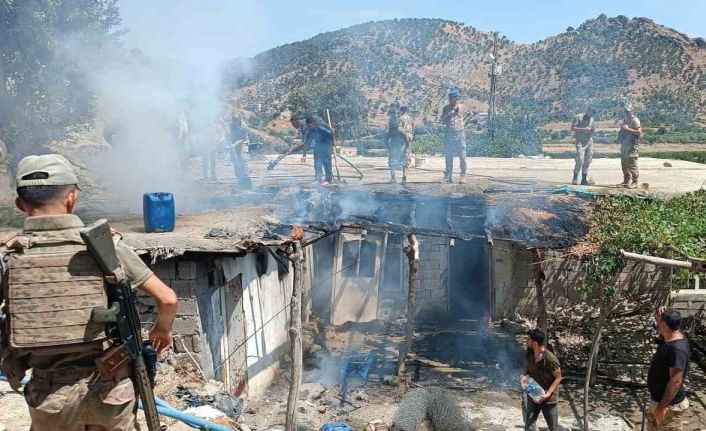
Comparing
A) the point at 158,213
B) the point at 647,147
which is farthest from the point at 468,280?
the point at 647,147

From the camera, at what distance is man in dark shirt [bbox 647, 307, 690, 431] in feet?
17.7

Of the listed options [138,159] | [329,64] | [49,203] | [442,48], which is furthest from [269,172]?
[442,48]

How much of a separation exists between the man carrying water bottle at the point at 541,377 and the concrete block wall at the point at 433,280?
7.65 m

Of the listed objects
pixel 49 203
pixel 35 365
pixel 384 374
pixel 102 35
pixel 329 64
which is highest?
pixel 329 64

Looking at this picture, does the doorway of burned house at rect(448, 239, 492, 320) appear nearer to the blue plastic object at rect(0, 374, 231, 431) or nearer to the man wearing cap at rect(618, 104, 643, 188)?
the man wearing cap at rect(618, 104, 643, 188)

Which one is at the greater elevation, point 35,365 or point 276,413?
point 35,365

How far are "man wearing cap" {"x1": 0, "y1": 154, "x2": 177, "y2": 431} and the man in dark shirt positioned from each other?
443 cm

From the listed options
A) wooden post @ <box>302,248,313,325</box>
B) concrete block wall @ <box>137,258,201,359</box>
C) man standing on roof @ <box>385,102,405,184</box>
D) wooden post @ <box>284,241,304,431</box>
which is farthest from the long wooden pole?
man standing on roof @ <box>385,102,405,184</box>

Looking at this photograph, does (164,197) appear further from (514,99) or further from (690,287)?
(514,99)

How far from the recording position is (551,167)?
63.9 feet

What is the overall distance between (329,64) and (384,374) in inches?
1694

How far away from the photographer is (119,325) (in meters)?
2.98

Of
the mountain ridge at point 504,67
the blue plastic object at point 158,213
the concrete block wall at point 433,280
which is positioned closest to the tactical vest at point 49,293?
the blue plastic object at point 158,213

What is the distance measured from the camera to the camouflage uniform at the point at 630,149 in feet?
42.4
